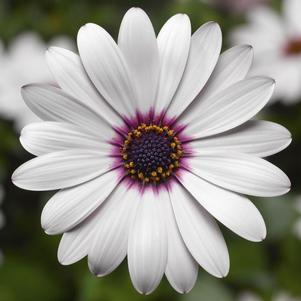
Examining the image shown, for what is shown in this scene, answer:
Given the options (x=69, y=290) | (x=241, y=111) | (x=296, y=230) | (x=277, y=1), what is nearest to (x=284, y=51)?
(x=277, y=1)

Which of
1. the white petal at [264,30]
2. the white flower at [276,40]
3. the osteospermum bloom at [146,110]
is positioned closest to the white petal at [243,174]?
the osteospermum bloom at [146,110]

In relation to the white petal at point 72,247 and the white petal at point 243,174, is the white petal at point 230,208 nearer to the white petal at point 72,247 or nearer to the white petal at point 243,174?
the white petal at point 243,174

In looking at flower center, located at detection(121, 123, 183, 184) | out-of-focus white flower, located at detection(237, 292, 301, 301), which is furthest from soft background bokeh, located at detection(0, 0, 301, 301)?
flower center, located at detection(121, 123, 183, 184)

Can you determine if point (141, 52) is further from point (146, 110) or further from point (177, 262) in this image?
point (177, 262)

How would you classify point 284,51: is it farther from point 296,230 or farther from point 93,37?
point 93,37

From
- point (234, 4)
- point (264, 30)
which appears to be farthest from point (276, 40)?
point (234, 4)

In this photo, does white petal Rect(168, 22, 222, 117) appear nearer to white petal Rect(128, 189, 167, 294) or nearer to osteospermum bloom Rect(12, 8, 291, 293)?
osteospermum bloom Rect(12, 8, 291, 293)
